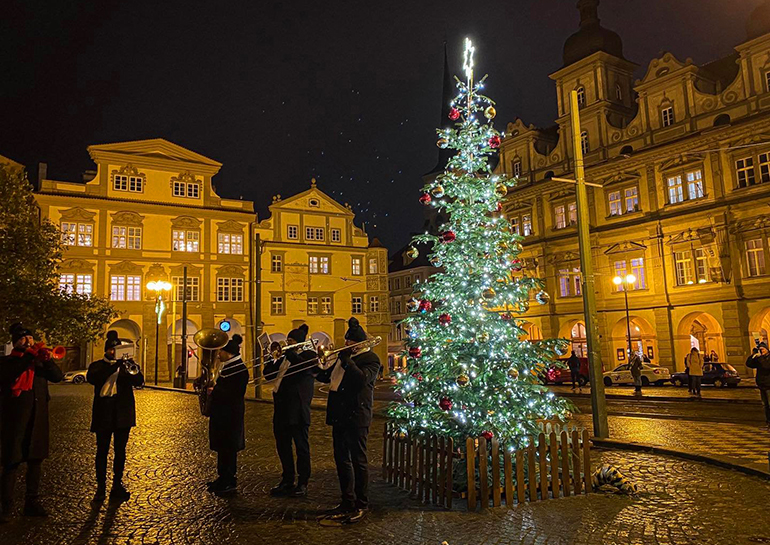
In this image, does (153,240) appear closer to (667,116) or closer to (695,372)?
(667,116)

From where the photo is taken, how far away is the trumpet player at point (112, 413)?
7.55m

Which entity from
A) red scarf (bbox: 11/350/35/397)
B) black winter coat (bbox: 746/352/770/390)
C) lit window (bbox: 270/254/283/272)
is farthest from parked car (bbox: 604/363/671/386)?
red scarf (bbox: 11/350/35/397)

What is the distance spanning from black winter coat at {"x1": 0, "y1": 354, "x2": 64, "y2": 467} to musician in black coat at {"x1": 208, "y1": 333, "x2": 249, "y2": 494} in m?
1.91

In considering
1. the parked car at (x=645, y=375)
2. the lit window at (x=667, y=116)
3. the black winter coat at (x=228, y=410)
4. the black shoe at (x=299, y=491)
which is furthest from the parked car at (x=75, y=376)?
the lit window at (x=667, y=116)

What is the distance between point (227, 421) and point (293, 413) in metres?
0.90

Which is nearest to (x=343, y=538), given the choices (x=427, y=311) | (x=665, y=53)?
(x=427, y=311)

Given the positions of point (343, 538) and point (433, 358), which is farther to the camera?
point (433, 358)

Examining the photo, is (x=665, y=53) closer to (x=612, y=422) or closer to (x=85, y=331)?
(x=612, y=422)

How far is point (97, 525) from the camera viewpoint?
643 centimetres

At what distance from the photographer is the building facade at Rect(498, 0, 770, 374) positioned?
3266 centimetres

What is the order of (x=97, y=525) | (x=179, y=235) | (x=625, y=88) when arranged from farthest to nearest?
(x=179, y=235) → (x=625, y=88) → (x=97, y=525)

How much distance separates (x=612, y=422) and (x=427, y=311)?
30.0ft

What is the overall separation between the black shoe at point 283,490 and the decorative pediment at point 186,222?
132 feet

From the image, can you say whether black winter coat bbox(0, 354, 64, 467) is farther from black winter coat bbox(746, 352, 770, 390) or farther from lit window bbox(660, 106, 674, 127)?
lit window bbox(660, 106, 674, 127)
